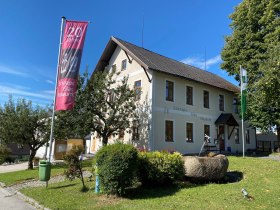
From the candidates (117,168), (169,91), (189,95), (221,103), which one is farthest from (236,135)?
(117,168)

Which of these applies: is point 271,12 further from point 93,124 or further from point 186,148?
point 93,124

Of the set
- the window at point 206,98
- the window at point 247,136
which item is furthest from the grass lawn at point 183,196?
the window at point 247,136

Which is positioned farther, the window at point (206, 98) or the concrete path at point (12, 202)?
the window at point (206, 98)

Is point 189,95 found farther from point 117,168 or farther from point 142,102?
point 117,168

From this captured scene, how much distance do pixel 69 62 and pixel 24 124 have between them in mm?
9725

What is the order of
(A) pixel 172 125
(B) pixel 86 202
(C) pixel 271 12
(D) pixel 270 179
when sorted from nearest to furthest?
(B) pixel 86 202 → (D) pixel 270 179 → (A) pixel 172 125 → (C) pixel 271 12

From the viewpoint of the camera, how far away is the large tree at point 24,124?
2181 centimetres

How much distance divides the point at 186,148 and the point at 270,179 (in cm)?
1236

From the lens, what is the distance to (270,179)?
11.4m

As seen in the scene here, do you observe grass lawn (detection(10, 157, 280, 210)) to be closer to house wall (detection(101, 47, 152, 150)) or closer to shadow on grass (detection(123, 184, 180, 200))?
shadow on grass (detection(123, 184, 180, 200))

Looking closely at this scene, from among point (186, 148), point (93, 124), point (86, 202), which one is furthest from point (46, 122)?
point (86, 202)

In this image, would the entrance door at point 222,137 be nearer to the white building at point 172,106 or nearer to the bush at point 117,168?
the white building at point 172,106

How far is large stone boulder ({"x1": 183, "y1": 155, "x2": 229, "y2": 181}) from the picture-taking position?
1157cm

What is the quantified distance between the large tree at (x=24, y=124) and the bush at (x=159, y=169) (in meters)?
13.8
